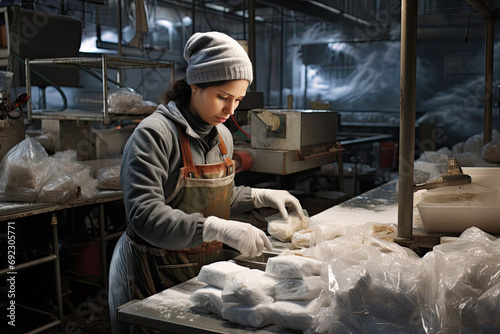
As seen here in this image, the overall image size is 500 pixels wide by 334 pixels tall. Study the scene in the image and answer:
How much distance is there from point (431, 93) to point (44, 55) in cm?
596

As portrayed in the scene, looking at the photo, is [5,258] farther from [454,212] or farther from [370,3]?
[370,3]

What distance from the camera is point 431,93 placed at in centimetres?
789

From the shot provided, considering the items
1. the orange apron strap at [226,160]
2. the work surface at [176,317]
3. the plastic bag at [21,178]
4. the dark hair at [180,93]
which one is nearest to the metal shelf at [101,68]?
the plastic bag at [21,178]

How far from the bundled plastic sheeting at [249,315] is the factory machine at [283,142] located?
1.64 m

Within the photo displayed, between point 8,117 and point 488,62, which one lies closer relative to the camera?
point 8,117

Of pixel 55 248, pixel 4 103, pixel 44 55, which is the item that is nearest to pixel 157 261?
pixel 55 248

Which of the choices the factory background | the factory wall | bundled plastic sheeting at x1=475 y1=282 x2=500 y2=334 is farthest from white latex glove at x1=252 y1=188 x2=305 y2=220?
the factory wall

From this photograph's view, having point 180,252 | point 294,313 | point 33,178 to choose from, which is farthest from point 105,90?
point 294,313

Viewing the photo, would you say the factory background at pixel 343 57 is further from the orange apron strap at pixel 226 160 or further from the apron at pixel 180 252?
the apron at pixel 180 252

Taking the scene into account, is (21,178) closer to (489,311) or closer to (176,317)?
(176,317)

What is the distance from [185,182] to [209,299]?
20.5 inches

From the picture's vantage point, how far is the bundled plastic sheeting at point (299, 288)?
1283 millimetres

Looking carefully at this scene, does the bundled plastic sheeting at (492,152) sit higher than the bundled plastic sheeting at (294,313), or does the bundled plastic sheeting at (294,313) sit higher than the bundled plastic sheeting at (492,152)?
the bundled plastic sheeting at (492,152)

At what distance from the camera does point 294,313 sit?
1.22m
